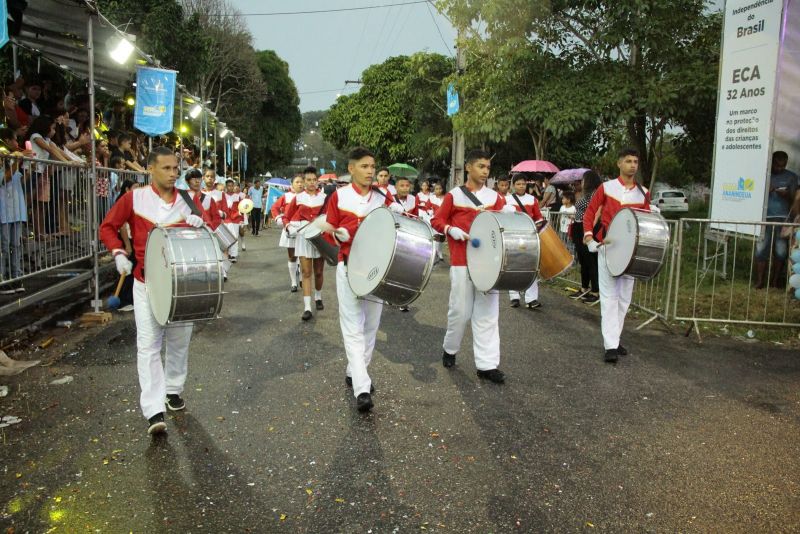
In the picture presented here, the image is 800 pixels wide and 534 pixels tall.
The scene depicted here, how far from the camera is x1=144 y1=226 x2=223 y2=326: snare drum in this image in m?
4.05

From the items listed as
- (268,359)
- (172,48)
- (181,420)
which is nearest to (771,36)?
(268,359)

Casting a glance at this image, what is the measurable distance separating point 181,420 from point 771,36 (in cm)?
928

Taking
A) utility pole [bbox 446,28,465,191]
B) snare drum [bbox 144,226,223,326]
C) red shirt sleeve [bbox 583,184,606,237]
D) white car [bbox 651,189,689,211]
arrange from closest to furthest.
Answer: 1. snare drum [bbox 144,226,223,326]
2. red shirt sleeve [bbox 583,184,606,237]
3. utility pole [bbox 446,28,465,191]
4. white car [bbox 651,189,689,211]

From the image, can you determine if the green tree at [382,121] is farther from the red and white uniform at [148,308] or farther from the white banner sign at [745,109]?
the red and white uniform at [148,308]

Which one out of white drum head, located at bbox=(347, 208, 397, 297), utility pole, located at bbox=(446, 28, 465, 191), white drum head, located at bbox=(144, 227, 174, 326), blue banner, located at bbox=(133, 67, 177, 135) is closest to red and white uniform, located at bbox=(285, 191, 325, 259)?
blue banner, located at bbox=(133, 67, 177, 135)

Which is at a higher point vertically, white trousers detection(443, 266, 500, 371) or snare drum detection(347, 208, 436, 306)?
snare drum detection(347, 208, 436, 306)

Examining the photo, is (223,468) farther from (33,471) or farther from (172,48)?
(172,48)

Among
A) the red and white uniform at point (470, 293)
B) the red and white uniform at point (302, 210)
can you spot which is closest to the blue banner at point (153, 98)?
the red and white uniform at point (302, 210)

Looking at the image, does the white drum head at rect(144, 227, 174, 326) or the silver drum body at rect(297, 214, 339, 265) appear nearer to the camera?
the white drum head at rect(144, 227, 174, 326)

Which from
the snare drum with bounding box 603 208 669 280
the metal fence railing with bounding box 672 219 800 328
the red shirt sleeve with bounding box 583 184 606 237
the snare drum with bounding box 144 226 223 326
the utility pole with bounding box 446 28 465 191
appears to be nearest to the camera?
the snare drum with bounding box 144 226 223 326

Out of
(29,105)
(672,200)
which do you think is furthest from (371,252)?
(672,200)

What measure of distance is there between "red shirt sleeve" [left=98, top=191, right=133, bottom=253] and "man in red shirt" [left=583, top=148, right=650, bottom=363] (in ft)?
13.9

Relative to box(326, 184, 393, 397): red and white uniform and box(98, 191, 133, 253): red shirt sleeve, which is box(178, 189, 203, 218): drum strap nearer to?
box(98, 191, 133, 253): red shirt sleeve

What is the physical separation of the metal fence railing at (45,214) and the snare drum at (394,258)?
3884 mm
